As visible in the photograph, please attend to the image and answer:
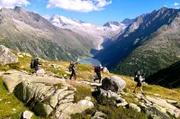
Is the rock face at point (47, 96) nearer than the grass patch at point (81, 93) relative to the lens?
Yes

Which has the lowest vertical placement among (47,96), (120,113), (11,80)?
(120,113)

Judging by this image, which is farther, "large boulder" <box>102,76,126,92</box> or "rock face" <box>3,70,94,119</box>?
"large boulder" <box>102,76,126,92</box>

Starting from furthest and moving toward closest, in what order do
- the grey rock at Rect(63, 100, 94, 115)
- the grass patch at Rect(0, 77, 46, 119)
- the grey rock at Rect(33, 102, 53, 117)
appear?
the grey rock at Rect(63, 100, 94, 115) < the grey rock at Rect(33, 102, 53, 117) < the grass patch at Rect(0, 77, 46, 119)

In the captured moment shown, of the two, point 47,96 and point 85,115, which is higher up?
point 47,96

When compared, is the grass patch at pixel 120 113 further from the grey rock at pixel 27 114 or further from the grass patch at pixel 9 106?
the grass patch at pixel 9 106

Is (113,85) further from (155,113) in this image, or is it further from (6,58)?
(6,58)

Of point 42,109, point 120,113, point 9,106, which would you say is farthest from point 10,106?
point 120,113

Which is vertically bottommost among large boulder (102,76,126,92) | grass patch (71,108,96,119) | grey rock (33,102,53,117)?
grass patch (71,108,96,119)

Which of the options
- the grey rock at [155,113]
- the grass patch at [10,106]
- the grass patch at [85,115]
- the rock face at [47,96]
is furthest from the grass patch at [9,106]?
the grey rock at [155,113]

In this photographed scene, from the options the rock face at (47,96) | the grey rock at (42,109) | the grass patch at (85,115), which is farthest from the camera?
the rock face at (47,96)

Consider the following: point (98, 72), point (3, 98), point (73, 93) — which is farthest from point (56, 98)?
point (98, 72)

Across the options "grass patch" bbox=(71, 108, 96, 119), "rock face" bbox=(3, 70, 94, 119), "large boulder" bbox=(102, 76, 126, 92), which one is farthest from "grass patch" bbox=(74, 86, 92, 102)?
"large boulder" bbox=(102, 76, 126, 92)

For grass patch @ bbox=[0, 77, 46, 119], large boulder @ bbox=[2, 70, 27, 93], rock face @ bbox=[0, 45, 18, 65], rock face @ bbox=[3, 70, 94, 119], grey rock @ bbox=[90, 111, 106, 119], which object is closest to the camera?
grass patch @ bbox=[0, 77, 46, 119]

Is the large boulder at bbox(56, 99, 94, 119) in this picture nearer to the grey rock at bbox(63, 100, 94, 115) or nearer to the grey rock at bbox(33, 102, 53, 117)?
the grey rock at bbox(63, 100, 94, 115)
